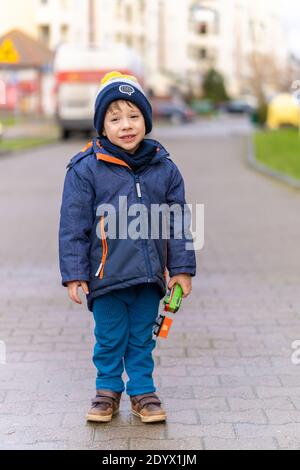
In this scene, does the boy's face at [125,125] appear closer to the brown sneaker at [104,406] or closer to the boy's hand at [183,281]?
the boy's hand at [183,281]

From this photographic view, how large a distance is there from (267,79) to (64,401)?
175 feet

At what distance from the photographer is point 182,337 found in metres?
6.11

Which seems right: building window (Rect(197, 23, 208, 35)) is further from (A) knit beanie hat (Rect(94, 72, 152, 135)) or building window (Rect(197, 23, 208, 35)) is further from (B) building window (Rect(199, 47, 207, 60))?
(A) knit beanie hat (Rect(94, 72, 152, 135))

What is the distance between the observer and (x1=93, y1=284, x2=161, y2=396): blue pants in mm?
4430

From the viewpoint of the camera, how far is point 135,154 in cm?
438

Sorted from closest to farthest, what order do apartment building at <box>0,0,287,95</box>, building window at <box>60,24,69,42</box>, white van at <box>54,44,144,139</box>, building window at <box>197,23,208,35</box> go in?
white van at <box>54,44,144,139</box> → apartment building at <box>0,0,287,95</box> → building window at <box>60,24,69,42</box> → building window at <box>197,23,208,35</box>

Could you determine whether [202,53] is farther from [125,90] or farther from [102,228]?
[102,228]

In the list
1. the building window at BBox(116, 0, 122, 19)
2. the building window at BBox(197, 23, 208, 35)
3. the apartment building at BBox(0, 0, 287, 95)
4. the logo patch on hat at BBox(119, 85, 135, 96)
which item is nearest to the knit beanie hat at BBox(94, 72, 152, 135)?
the logo patch on hat at BBox(119, 85, 135, 96)

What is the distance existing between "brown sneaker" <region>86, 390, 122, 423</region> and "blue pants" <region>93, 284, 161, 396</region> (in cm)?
3

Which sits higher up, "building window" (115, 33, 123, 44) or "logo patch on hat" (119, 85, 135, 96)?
"building window" (115, 33, 123, 44)

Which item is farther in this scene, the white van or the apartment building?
the apartment building

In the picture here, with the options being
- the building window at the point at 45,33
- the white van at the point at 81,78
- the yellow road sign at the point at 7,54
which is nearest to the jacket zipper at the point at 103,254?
the yellow road sign at the point at 7,54

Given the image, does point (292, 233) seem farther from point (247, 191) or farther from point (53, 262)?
point (247, 191)

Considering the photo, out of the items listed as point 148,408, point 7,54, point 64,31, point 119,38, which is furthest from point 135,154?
point 119,38
